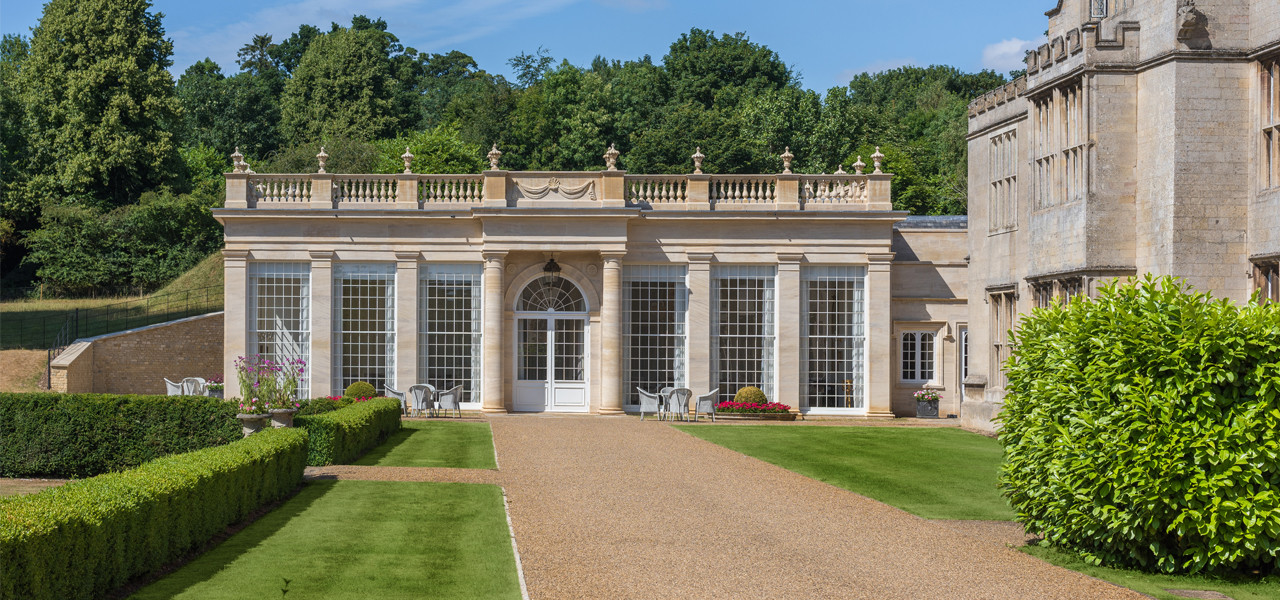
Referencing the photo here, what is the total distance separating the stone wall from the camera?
115ft

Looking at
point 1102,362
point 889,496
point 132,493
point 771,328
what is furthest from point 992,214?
point 132,493

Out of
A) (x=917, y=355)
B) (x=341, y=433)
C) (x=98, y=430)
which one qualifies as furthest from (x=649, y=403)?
(x=98, y=430)

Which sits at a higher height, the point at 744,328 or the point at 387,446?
the point at 744,328

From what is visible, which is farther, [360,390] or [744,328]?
[744,328]

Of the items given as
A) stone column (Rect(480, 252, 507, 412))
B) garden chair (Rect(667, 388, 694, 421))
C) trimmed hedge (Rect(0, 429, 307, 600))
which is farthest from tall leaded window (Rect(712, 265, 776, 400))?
trimmed hedge (Rect(0, 429, 307, 600))

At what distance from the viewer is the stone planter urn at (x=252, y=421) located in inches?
705

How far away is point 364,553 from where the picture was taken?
11.4m

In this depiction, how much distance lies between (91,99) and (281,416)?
124 ft

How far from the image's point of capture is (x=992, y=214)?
28.4 m

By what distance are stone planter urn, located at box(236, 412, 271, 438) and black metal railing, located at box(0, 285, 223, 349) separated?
77.5 ft

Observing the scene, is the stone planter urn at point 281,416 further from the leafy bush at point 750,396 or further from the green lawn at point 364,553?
the leafy bush at point 750,396

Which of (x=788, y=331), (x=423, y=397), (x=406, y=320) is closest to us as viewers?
(x=423, y=397)

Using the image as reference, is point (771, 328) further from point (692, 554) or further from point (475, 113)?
point (475, 113)

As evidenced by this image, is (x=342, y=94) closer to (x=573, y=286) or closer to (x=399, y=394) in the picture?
(x=573, y=286)
